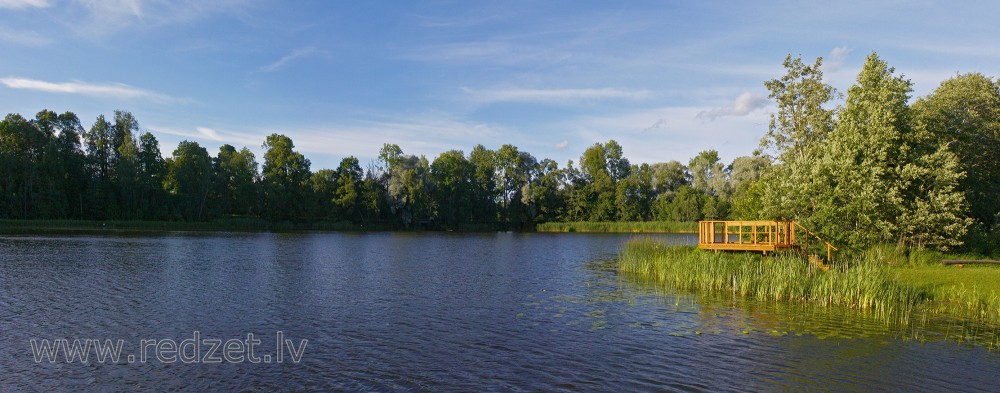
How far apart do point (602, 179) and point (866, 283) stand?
3586 inches

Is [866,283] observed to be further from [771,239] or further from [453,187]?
[453,187]

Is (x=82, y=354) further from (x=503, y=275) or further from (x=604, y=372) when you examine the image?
(x=503, y=275)

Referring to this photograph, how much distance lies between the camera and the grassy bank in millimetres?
17359

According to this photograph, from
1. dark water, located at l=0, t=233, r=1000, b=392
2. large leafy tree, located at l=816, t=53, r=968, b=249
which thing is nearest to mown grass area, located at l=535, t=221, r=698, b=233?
large leafy tree, located at l=816, t=53, r=968, b=249

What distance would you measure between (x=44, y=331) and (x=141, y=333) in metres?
2.47

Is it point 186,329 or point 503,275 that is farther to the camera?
point 503,275

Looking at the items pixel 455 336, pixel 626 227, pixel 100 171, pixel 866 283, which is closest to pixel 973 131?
pixel 866 283

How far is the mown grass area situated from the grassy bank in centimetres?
6055

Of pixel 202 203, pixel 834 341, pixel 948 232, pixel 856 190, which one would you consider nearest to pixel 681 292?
pixel 834 341

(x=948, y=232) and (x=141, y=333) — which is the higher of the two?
(x=948, y=232)

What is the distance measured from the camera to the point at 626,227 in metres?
88.9

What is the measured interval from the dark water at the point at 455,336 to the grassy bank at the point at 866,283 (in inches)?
66.2

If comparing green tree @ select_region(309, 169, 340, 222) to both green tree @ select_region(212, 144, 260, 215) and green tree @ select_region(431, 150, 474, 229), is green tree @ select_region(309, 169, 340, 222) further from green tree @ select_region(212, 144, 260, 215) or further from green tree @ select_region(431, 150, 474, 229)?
green tree @ select_region(431, 150, 474, 229)

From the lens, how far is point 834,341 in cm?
1381
